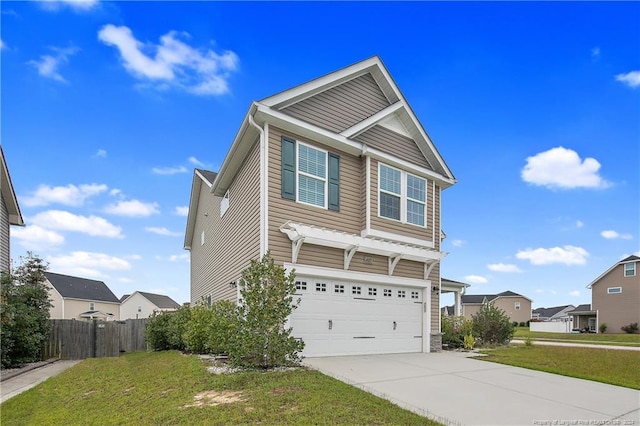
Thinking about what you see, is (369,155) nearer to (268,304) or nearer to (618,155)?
(268,304)

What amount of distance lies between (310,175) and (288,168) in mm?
749

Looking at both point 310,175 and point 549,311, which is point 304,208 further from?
point 549,311

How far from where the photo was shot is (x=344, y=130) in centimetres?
1122

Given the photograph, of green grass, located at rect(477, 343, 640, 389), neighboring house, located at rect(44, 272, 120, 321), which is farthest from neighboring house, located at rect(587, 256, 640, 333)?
neighboring house, located at rect(44, 272, 120, 321)

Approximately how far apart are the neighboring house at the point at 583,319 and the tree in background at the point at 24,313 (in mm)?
47701

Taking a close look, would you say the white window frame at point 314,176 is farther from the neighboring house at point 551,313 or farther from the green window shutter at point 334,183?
the neighboring house at point 551,313

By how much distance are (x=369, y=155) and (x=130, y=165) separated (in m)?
10.3

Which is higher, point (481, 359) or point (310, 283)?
point (310, 283)

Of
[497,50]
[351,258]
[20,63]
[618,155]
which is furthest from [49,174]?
[618,155]

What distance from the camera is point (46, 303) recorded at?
13.5 meters

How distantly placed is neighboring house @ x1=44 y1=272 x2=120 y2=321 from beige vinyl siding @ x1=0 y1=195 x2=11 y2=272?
2068 cm

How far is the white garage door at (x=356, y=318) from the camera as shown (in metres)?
9.84

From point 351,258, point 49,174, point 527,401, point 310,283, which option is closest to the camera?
point 527,401

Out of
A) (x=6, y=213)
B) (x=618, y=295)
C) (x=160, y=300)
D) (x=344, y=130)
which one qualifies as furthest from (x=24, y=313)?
(x=618, y=295)
